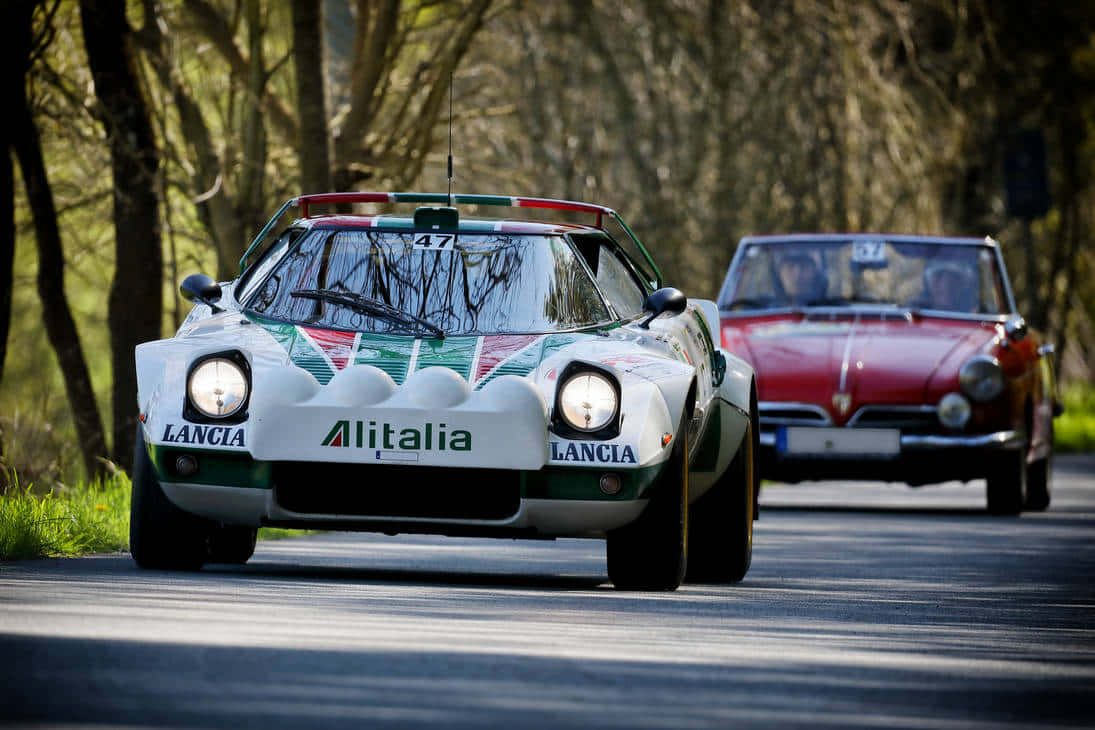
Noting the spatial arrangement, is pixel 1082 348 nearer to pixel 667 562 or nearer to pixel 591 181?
pixel 591 181

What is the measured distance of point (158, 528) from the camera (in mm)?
8742

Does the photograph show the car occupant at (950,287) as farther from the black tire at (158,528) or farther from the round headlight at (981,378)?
the black tire at (158,528)

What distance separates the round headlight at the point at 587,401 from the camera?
834 centimetres

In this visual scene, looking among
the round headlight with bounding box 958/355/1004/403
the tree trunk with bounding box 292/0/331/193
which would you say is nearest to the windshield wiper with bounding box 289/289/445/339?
the round headlight with bounding box 958/355/1004/403

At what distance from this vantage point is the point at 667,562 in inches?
342

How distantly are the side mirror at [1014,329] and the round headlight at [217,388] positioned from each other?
770cm

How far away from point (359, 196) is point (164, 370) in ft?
3.93

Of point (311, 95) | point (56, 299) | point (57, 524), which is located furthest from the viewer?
point (56, 299)

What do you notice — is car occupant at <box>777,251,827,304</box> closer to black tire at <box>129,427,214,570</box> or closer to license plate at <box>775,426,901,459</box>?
license plate at <box>775,426,901,459</box>

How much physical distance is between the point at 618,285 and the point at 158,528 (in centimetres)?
211

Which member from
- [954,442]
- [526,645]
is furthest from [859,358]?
[526,645]

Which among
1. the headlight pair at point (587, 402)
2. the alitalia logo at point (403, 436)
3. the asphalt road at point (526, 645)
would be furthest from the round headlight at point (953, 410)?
the alitalia logo at point (403, 436)

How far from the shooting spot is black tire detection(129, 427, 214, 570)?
864 cm

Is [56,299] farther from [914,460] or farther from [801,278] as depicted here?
[914,460]
